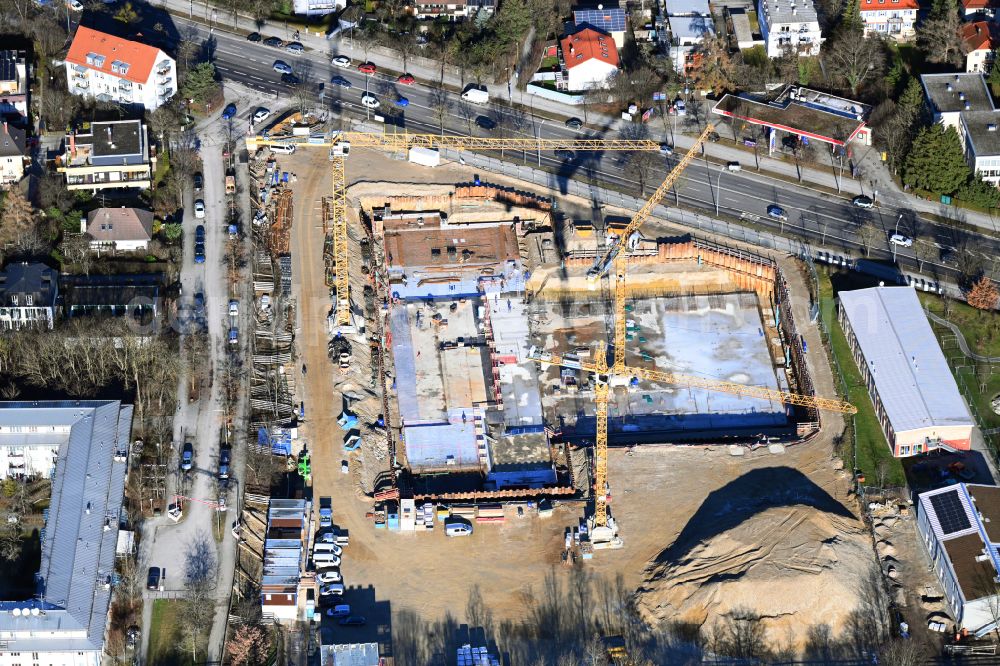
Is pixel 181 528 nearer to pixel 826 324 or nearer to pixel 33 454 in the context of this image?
pixel 33 454

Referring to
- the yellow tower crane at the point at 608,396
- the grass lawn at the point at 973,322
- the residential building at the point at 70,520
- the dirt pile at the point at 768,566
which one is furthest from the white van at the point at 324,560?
the grass lawn at the point at 973,322

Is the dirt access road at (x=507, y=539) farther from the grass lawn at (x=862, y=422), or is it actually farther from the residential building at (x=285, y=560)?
the residential building at (x=285, y=560)

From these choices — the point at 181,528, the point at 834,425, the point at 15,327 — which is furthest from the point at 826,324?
the point at 15,327

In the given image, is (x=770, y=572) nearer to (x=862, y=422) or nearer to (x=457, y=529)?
(x=862, y=422)

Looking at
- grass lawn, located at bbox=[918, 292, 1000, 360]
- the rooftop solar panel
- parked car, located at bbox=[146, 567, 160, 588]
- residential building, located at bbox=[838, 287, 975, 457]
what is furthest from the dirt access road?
grass lawn, located at bbox=[918, 292, 1000, 360]

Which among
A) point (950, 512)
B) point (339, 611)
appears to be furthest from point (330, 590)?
point (950, 512)
